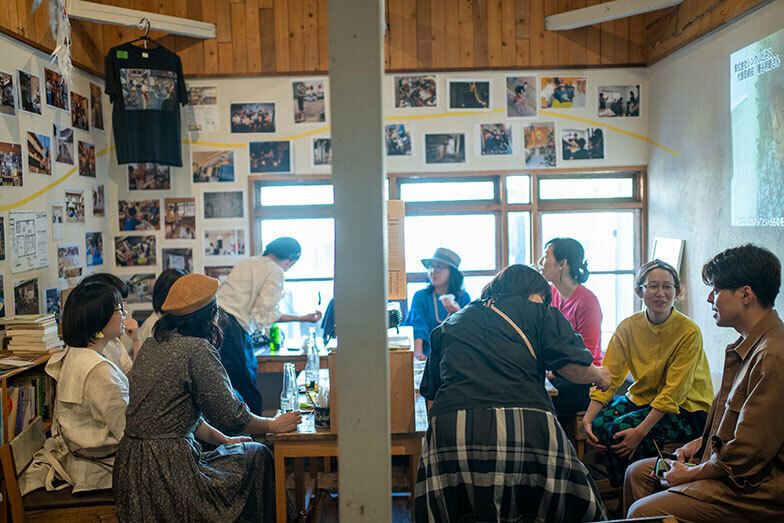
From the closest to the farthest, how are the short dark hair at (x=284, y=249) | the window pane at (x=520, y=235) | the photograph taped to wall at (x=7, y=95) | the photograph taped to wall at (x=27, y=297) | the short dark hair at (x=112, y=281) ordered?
the short dark hair at (x=112, y=281) → the photograph taped to wall at (x=7, y=95) → the photograph taped to wall at (x=27, y=297) → the short dark hair at (x=284, y=249) → the window pane at (x=520, y=235)

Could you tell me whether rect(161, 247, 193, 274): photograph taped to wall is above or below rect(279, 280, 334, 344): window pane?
above

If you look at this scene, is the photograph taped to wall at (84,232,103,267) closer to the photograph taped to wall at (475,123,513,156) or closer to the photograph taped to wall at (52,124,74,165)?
the photograph taped to wall at (52,124,74,165)

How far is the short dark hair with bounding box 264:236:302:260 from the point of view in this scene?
4148mm

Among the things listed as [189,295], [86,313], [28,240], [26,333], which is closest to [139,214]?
[28,240]

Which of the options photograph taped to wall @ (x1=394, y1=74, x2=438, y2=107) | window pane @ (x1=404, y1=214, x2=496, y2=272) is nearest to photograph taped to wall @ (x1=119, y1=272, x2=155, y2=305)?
window pane @ (x1=404, y1=214, x2=496, y2=272)

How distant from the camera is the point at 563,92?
4.68 meters

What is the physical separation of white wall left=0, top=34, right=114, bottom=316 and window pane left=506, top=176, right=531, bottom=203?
2.88 metres

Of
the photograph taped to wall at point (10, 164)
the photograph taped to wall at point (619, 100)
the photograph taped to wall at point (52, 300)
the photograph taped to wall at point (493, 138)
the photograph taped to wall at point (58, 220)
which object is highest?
the photograph taped to wall at point (619, 100)

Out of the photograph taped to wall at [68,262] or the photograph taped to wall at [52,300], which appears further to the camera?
the photograph taped to wall at [68,262]

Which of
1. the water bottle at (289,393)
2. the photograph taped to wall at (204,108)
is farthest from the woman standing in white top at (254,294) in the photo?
the water bottle at (289,393)

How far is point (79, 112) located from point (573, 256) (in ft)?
10.5

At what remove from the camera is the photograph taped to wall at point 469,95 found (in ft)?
15.3

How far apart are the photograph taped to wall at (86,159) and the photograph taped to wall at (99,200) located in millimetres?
98

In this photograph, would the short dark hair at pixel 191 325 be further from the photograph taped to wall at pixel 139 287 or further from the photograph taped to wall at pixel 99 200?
the photograph taped to wall at pixel 139 287
